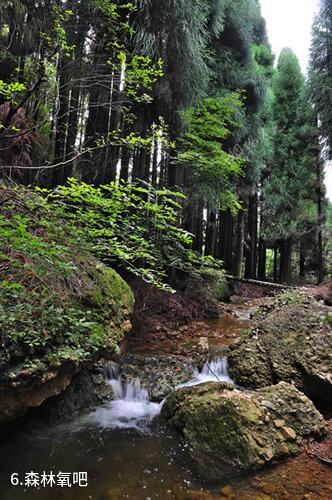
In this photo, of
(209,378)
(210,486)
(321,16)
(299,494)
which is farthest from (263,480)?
(321,16)

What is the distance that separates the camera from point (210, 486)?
115 inches

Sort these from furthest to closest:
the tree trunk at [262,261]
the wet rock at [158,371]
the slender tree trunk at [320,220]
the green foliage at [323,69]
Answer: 1. the tree trunk at [262,261]
2. the slender tree trunk at [320,220]
3. the green foliage at [323,69]
4. the wet rock at [158,371]

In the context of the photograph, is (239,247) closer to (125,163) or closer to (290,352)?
(125,163)

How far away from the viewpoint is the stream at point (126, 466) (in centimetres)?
280

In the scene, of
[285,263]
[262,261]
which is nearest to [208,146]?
[285,263]

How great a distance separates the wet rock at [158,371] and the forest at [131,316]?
3cm

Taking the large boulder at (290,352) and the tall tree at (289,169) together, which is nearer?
the large boulder at (290,352)

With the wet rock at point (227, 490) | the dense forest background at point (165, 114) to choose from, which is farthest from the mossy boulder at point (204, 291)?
the wet rock at point (227, 490)

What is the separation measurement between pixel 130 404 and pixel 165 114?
7.48 metres

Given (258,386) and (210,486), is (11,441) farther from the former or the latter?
(258,386)

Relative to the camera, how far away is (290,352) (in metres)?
5.03

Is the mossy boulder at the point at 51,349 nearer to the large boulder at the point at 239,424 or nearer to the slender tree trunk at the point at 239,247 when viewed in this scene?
the large boulder at the point at 239,424

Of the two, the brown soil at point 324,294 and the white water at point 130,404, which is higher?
the brown soil at point 324,294

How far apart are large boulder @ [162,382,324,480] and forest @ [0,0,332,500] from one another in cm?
2
